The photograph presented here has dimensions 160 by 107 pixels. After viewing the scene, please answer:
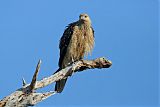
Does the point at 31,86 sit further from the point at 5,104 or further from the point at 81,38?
the point at 81,38

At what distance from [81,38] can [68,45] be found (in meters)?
0.40

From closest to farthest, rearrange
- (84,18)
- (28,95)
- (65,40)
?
1. (28,95)
2. (65,40)
3. (84,18)

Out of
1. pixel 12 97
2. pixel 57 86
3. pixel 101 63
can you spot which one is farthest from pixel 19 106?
pixel 57 86

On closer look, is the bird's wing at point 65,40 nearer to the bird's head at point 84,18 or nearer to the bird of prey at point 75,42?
the bird of prey at point 75,42

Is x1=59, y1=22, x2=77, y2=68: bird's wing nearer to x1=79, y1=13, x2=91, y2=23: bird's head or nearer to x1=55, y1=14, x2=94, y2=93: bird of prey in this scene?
x1=55, y1=14, x2=94, y2=93: bird of prey

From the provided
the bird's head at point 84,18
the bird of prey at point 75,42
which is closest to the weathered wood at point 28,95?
the bird of prey at point 75,42

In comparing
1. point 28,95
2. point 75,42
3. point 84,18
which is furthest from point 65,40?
point 28,95

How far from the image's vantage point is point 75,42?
1334 centimetres

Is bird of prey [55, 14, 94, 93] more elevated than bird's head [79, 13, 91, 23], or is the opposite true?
bird's head [79, 13, 91, 23]

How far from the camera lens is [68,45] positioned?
1346 centimetres

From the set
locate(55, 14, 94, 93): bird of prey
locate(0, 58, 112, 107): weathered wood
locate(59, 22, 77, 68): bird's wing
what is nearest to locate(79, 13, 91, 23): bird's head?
locate(55, 14, 94, 93): bird of prey

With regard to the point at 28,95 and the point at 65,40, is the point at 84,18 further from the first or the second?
the point at 28,95

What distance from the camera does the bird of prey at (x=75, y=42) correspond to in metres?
13.3

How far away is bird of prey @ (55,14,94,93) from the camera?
525 inches
